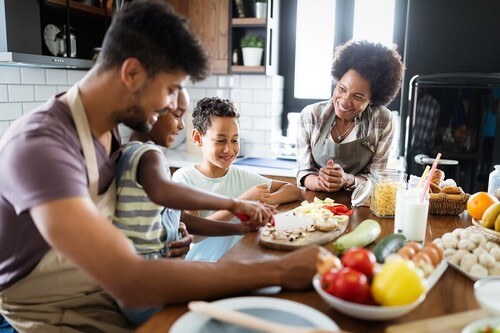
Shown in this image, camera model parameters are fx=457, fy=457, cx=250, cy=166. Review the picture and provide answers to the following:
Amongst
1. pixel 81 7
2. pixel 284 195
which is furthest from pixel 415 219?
pixel 81 7

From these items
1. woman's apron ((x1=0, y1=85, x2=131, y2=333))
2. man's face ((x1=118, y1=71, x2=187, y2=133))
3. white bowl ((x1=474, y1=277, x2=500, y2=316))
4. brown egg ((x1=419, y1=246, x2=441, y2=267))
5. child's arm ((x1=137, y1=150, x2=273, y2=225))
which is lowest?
woman's apron ((x1=0, y1=85, x2=131, y2=333))

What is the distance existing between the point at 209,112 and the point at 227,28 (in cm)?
177

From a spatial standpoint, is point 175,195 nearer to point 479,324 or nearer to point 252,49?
point 479,324

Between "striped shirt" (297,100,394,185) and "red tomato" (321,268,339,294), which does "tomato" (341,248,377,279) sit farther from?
"striped shirt" (297,100,394,185)

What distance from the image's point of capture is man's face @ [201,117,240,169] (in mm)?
1926

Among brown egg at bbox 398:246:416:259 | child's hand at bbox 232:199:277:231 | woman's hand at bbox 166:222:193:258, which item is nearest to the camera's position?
brown egg at bbox 398:246:416:259

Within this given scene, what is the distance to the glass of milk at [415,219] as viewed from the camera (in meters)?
1.31

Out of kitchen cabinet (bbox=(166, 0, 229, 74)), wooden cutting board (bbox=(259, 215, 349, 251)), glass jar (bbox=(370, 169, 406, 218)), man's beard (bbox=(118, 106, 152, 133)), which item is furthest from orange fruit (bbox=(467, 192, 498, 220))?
kitchen cabinet (bbox=(166, 0, 229, 74))

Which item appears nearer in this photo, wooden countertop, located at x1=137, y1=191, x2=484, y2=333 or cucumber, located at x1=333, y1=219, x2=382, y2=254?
wooden countertop, located at x1=137, y1=191, x2=484, y2=333

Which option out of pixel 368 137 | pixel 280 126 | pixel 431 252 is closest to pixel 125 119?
pixel 431 252

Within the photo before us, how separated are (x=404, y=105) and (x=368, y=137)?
0.96 m

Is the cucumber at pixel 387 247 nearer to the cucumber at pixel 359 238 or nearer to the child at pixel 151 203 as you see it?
the cucumber at pixel 359 238

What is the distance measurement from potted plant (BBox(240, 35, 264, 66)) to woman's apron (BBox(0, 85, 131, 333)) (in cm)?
244

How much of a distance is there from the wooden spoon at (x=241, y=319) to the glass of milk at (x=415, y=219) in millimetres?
632
